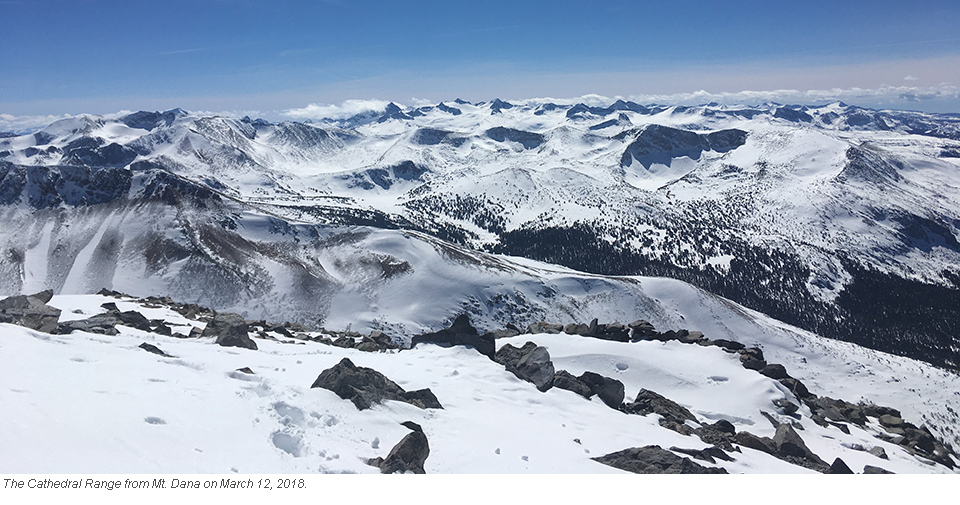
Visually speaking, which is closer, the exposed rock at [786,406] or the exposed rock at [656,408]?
the exposed rock at [656,408]

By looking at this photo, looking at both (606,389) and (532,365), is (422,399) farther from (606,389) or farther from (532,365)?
(606,389)

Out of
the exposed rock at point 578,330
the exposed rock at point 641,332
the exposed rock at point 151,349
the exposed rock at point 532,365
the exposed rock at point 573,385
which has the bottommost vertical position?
the exposed rock at point 641,332

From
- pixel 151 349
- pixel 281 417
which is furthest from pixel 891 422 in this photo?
pixel 151 349

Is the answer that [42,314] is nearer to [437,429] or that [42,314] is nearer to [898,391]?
[437,429]

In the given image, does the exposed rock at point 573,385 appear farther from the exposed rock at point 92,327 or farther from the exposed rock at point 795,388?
the exposed rock at point 92,327

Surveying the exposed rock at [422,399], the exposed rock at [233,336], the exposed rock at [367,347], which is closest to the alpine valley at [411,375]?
the exposed rock at [422,399]

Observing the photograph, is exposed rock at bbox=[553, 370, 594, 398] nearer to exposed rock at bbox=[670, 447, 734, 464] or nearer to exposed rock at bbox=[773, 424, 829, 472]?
exposed rock at bbox=[670, 447, 734, 464]
